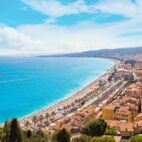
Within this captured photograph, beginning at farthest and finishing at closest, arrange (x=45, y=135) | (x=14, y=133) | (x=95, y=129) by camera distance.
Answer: (x=95, y=129) → (x=45, y=135) → (x=14, y=133)

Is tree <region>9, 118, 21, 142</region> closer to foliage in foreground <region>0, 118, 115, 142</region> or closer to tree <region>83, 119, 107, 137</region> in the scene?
foliage in foreground <region>0, 118, 115, 142</region>

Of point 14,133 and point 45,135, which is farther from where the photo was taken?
point 45,135

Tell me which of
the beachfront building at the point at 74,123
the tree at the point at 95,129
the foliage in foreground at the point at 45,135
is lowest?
the beachfront building at the point at 74,123

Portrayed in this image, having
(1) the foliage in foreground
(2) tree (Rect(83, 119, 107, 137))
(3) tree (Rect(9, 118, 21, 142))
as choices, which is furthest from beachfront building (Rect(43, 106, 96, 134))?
(3) tree (Rect(9, 118, 21, 142))

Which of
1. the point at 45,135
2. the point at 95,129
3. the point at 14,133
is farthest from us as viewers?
the point at 95,129

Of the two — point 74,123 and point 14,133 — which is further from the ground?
point 14,133

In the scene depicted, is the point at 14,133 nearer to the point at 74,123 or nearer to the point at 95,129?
the point at 95,129

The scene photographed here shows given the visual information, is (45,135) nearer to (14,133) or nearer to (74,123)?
(14,133)

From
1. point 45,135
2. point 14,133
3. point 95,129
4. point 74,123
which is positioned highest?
point 14,133

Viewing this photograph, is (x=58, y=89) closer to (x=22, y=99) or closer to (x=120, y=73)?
(x=22, y=99)

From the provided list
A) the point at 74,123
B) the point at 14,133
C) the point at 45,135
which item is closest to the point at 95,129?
the point at 45,135

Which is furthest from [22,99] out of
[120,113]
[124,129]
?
[124,129]

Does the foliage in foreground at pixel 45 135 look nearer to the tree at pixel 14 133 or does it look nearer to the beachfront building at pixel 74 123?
the tree at pixel 14 133

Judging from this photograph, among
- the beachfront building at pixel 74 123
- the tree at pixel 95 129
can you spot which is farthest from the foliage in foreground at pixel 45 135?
the beachfront building at pixel 74 123
